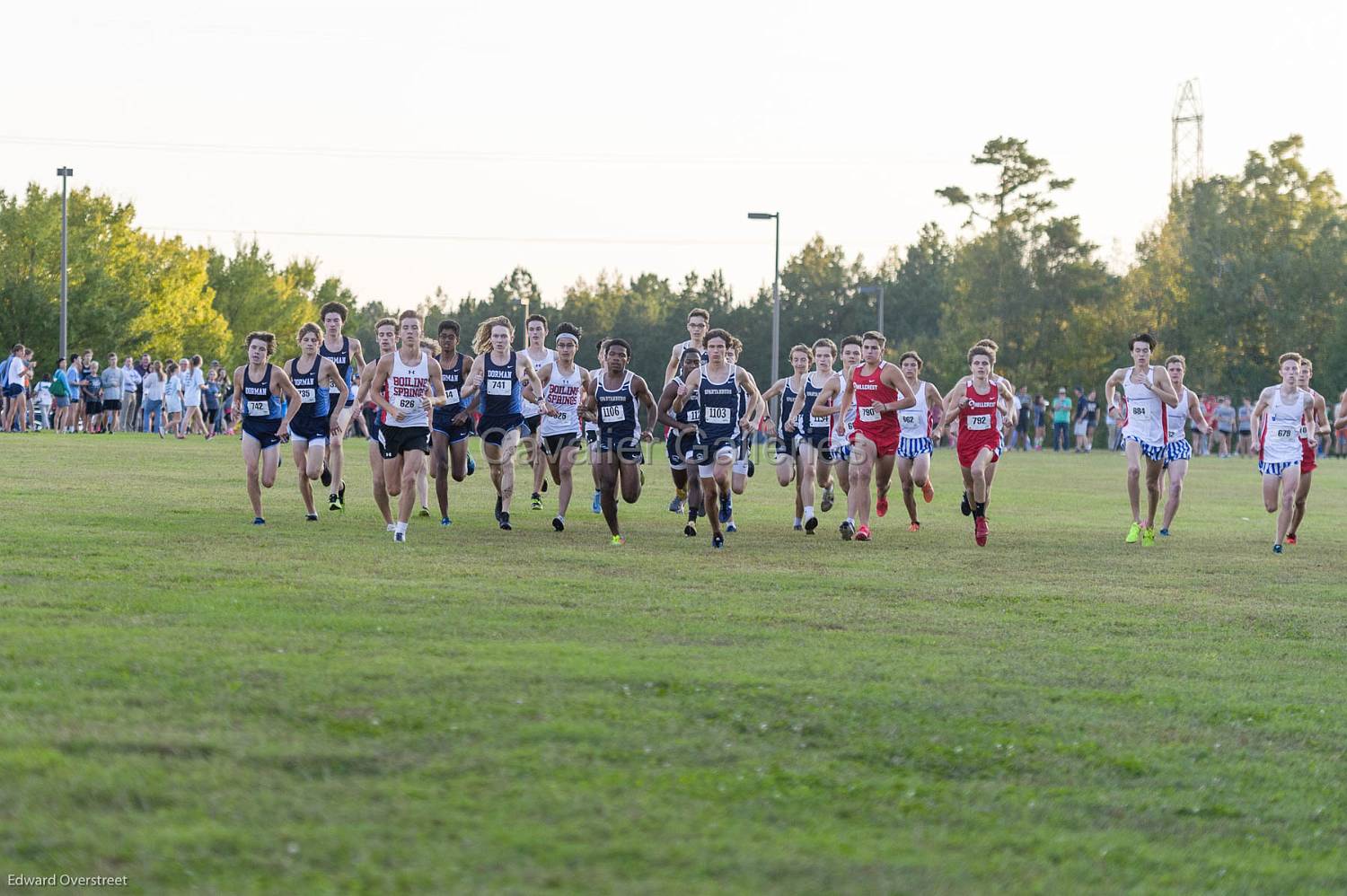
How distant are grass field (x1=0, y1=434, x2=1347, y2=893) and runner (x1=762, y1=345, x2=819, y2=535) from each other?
14.2ft

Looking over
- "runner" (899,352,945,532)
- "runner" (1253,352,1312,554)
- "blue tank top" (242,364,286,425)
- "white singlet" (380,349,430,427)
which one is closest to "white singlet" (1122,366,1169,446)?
"runner" (1253,352,1312,554)

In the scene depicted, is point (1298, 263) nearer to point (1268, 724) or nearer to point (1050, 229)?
point (1050, 229)

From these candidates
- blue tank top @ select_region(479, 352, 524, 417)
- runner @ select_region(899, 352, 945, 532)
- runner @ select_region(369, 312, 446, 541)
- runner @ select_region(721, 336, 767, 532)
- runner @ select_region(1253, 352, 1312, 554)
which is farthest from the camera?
runner @ select_region(899, 352, 945, 532)

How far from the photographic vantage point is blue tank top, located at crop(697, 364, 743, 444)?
51.6 feet

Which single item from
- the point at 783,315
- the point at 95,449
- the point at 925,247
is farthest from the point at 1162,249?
the point at 95,449

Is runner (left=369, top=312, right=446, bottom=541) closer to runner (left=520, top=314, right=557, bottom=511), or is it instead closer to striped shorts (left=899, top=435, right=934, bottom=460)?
runner (left=520, top=314, right=557, bottom=511)

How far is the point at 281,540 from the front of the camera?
46.8 feet

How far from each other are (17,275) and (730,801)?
62.8m

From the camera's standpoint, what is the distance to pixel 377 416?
16.5 meters

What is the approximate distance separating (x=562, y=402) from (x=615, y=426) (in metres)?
2.48

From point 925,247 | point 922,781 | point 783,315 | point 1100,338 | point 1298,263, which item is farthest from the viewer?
point 925,247

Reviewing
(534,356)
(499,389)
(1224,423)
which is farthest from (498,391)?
(1224,423)

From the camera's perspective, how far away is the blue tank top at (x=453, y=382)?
17547 millimetres

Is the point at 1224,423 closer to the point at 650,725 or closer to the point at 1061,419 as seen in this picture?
the point at 1061,419
